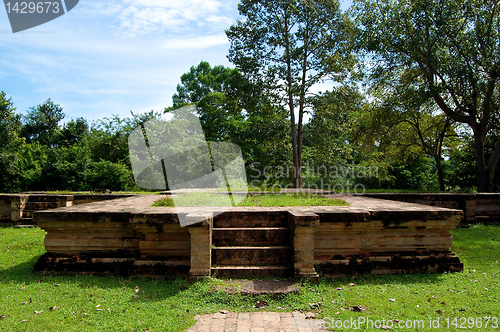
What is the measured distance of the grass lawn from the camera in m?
2.99

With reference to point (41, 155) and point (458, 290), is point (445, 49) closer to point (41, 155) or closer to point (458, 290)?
point (458, 290)

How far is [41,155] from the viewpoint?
76.7ft

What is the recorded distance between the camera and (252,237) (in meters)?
4.38

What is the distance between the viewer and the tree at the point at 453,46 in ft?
34.5

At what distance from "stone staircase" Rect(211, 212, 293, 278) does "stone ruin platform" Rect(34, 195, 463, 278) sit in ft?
0.04

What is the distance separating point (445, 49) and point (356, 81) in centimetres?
360

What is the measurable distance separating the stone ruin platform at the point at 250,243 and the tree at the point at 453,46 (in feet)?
26.9

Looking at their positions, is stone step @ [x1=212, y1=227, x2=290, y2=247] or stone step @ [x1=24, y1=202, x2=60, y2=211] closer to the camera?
stone step @ [x1=212, y1=227, x2=290, y2=247]

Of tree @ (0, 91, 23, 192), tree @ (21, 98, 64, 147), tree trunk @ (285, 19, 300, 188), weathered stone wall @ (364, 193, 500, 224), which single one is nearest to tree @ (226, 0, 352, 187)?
tree trunk @ (285, 19, 300, 188)

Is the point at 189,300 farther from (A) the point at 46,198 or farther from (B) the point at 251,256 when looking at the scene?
(A) the point at 46,198

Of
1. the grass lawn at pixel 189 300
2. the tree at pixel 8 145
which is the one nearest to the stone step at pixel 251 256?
the grass lawn at pixel 189 300

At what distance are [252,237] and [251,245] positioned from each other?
11 centimetres

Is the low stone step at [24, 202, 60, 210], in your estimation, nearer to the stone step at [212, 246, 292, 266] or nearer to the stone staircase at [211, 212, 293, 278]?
the stone staircase at [211, 212, 293, 278]


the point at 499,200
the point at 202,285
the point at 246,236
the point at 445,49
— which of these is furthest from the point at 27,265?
the point at 445,49
